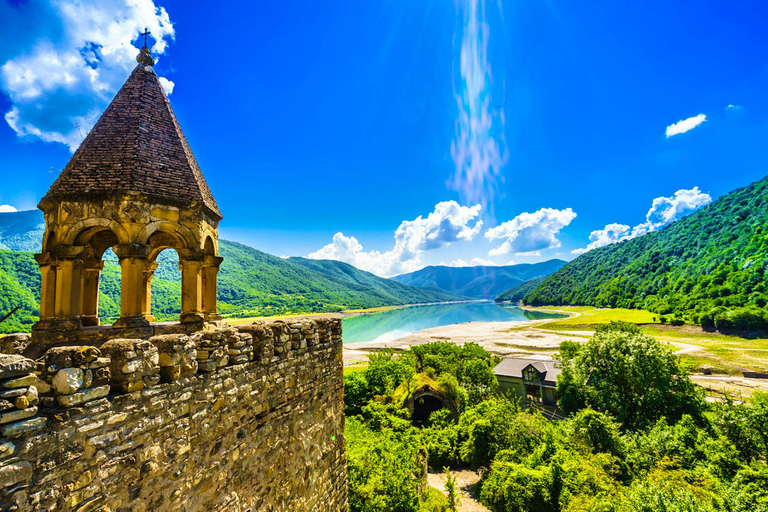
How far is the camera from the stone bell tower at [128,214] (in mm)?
6473

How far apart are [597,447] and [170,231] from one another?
23383 millimetres

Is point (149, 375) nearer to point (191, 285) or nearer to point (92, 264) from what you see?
point (191, 285)

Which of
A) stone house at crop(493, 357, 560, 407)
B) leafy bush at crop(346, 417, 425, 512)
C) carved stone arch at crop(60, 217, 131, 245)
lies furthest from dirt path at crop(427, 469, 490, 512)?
carved stone arch at crop(60, 217, 131, 245)

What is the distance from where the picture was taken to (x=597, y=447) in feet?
62.4

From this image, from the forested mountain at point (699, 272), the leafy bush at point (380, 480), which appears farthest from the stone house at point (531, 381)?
the forested mountain at point (699, 272)

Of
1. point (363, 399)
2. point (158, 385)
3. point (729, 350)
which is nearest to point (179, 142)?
point (158, 385)

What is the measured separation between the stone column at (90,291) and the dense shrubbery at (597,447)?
9.52m

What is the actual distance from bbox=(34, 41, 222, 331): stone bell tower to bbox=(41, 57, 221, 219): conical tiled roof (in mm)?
19

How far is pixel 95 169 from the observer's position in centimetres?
666

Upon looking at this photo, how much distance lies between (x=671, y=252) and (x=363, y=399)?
17848 centimetres

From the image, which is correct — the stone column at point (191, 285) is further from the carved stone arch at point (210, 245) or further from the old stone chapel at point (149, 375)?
the carved stone arch at point (210, 245)

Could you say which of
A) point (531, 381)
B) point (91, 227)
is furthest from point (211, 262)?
point (531, 381)

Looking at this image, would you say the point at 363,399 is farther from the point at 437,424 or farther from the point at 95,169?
the point at 95,169

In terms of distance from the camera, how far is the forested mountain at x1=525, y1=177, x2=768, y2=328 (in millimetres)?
81062
